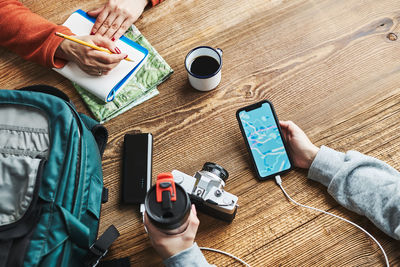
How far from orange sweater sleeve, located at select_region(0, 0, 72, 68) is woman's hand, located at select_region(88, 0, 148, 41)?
9 centimetres

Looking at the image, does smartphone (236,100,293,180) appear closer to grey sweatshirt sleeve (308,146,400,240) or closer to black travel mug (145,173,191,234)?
grey sweatshirt sleeve (308,146,400,240)

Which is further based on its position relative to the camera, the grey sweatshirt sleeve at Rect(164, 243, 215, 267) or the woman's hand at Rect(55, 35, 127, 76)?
the woman's hand at Rect(55, 35, 127, 76)

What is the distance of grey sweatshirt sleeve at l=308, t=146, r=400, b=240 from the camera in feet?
2.42

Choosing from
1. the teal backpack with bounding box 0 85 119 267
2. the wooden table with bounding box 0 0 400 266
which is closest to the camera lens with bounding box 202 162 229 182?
the wooden table with bounding box 0 0 400 266

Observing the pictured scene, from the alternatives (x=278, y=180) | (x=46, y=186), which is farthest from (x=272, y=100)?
(x=46, y=186)

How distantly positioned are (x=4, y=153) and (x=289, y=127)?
663mm

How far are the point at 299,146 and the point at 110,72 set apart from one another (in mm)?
549

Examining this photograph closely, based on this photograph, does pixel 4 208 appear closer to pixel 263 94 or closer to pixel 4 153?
pixel 4 153

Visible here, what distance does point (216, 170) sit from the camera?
77 centimetres

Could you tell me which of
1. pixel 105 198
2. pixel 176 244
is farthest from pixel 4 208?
pixel 176 244

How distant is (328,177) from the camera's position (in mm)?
789

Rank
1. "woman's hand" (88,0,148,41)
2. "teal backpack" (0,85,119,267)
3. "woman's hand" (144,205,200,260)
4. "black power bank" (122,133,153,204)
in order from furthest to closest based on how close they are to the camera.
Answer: "woman's hand" (88,0,148,41) → "black power bank" (122,133,153,204) → "woman's hand" (144,205,200,260) → "teal backpack" (0,85,119,267)

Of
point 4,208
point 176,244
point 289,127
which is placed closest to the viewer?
point 4,208

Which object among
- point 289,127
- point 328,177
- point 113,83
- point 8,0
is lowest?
point 328,177
